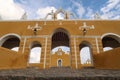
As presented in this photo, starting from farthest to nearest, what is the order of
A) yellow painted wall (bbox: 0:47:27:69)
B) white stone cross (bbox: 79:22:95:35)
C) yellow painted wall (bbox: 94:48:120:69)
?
1. white stone cross (bbox: 79:22:95:35)
2. yellow painted wall (bbox: 0:47:27:69)
3. yellow painted wall (bbox: 94:48:120:69)

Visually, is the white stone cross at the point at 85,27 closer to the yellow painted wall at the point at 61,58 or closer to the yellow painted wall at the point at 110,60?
the yellow painted wall at the point at 110,60

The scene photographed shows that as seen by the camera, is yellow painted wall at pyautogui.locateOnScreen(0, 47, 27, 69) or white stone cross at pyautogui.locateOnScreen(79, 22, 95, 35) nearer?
yellow painted wall at pyautogui.locateOnScreen(0, 47, 27, 69)

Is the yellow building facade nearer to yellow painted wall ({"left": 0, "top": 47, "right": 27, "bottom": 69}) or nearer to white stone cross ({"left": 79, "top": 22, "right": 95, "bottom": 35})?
white stone cross ({"left": 79, "top": 22, "right": 95, "bottom": 35})

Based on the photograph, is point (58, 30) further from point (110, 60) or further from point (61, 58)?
point (61, 58)

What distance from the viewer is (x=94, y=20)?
16281 millimetres

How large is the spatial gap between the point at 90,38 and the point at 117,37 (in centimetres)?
306

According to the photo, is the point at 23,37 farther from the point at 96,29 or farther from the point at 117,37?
the point at 117,37

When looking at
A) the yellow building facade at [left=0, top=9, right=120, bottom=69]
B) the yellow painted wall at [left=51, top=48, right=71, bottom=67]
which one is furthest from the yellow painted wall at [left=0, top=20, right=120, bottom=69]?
→ the yellow painted wall at [left=51, top=48, right=71, bottom=67]

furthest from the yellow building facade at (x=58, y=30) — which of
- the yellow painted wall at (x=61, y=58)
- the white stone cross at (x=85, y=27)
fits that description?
the yellow painted wall at (x=61, y=58)

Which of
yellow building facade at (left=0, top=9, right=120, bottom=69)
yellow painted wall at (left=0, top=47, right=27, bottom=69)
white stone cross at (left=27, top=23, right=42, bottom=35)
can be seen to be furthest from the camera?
white stone cross at (left=27, top=23, right=42, bottom=35)

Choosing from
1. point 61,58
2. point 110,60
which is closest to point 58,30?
point 110,60

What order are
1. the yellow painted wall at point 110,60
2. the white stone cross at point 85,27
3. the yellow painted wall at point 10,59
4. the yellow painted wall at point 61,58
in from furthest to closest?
the yellow painted wall at point 61,58 < the white stone cross at point 85,27 < the yellow painted wall at point 10,59 < the yellow painted wall at point 110,60

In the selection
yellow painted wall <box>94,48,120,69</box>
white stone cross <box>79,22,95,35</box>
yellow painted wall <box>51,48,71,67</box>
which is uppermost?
white stone cross <box>79,22,95,35</box>

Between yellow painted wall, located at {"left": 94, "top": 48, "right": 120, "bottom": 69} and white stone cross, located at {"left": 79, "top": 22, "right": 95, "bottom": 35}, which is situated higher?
white stone cross, located at {"left": 79, "top": 22, "right": 95, "bottom": 35}
